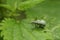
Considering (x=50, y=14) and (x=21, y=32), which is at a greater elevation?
(x=50, y=14)

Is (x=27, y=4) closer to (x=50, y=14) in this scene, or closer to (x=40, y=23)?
(x=40, y=23)

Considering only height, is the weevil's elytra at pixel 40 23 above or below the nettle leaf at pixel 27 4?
below

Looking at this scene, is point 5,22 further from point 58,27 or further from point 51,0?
point 51,0

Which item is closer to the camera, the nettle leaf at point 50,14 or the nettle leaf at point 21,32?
the nettle leaf at point 21,32

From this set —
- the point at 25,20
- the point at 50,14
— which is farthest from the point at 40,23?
the point at 50,14

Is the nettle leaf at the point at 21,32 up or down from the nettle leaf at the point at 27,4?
down

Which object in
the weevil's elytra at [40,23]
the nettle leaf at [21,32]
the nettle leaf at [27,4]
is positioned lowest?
the nettle leaf at [21,32]

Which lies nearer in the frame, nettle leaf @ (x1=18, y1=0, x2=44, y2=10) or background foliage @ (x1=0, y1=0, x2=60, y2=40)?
background foliage @ (x1=0, y1=0, x2=60, y2=40)
